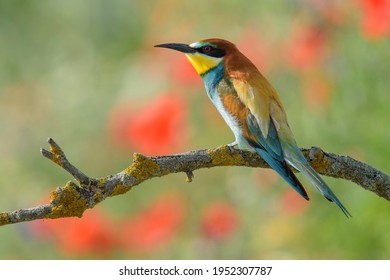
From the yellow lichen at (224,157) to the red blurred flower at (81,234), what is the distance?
4.62 feet

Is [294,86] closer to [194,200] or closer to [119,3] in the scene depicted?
[194,200]

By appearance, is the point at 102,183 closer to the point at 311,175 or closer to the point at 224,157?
the point at 224,157

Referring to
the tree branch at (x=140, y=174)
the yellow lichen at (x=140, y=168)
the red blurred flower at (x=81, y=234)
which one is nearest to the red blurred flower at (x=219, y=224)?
the red blurred flower at (x=81, y=234)

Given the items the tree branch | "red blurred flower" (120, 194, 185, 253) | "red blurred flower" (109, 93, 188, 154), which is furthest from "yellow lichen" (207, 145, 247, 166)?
"red blurred flower" (109, 93, 188, 154)

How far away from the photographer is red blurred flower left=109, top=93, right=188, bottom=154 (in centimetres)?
373

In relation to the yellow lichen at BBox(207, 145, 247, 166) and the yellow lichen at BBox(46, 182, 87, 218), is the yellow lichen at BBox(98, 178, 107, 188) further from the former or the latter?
the yellow lichen at BBox(207, 145, 247, 166)

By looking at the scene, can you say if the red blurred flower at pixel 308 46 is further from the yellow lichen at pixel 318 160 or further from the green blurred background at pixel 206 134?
the yellow lichen at pixel 318 160

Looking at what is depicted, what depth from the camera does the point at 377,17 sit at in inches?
120

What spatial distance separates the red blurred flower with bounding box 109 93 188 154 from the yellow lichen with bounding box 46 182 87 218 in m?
1.84

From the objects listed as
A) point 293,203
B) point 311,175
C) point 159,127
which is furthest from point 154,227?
point 311,175

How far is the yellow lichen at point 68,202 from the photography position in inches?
73.0

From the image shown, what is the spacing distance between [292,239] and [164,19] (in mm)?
2256

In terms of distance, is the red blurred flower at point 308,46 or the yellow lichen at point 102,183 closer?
the yellow lichen at point 102,183
